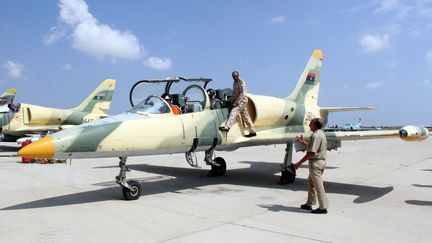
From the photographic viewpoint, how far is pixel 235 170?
1320 centimetres

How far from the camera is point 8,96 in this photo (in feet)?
86.5

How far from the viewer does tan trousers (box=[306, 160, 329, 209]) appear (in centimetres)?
643

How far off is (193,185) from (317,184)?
401 centimetres

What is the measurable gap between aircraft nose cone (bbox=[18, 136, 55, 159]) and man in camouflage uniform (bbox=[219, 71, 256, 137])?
4.22 m

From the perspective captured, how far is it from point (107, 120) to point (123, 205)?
1.65m

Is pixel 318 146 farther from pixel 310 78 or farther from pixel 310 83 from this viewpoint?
pixel 310 78

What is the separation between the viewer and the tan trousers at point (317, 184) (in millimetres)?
6426

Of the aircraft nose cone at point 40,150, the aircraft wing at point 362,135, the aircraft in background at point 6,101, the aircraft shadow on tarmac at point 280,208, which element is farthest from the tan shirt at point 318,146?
the aircraft in background at point 6,101

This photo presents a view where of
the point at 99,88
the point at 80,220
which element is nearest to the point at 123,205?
the point at 80,220

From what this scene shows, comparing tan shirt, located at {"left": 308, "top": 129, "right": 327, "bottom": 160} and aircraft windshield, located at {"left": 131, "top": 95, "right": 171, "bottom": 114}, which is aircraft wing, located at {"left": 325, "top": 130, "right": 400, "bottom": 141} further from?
aircraft windshield, located at {"left": 131, "top": 95, "right": 171, "bottom": 114}

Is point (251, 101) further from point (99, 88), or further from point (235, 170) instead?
point (99, 88)

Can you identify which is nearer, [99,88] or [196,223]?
[196,223]

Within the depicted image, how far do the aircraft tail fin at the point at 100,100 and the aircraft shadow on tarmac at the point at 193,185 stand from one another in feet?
48.9

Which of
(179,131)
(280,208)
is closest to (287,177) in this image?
(280,208)
